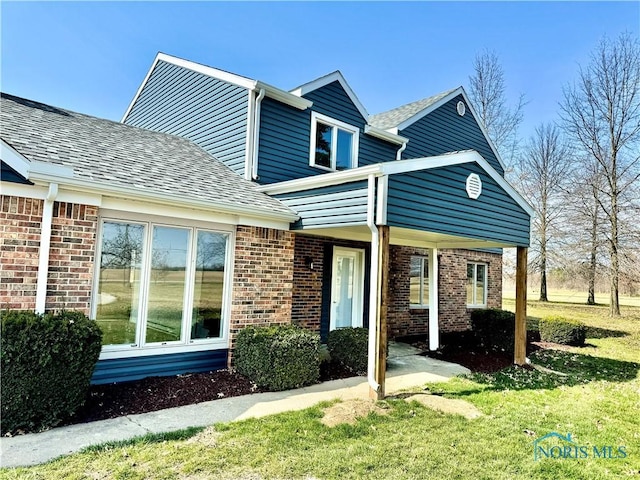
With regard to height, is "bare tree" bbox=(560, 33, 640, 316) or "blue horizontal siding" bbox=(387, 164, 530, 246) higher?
"bare tree" bbox=(560, 33, 640, 316)

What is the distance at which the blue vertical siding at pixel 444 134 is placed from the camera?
13.4m

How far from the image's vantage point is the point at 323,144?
10.5m

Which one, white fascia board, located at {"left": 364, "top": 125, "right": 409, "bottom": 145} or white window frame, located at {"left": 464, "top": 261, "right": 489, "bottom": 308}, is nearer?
white fascia board, located at {"left": 364, "top": 125, "right": 409, "bottom": 145}

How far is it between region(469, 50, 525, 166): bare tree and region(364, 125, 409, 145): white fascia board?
15760mm

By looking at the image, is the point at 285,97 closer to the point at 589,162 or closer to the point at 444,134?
the point at 444,134

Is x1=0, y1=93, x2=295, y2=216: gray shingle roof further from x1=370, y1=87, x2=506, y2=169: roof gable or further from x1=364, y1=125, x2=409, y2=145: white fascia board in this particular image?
x1=370, y1=87, x2=506, y2=169: roof gable

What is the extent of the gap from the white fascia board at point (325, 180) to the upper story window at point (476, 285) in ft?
32.6

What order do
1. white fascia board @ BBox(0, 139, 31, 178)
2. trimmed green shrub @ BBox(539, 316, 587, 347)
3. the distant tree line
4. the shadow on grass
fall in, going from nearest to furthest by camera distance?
white fascia board @ BBox(0, 139, 31, 178)
the shadow on grass
trimmed green shrub @ BBox(539, 316, 587, 347)
the distant tree line

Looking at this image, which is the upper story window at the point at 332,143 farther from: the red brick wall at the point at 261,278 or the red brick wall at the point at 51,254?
the red brick wall at the point at 51,254

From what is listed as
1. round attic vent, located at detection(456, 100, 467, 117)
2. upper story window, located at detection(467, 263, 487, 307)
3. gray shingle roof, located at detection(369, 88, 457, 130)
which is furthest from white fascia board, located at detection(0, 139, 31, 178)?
upper story window, located at detection(467, 263, 487, 307)

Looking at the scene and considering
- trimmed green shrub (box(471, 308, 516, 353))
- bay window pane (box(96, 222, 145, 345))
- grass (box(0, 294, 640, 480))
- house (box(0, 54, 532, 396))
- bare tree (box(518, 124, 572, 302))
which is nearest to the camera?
grass (box(0, 294, 640, 480))

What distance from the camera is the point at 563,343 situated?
43.0ft

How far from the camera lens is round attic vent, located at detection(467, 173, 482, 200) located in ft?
25.4

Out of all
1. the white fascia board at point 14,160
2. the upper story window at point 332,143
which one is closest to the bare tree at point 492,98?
the upper story window at point 332,143
